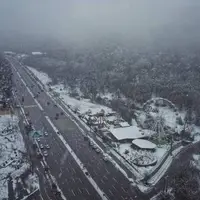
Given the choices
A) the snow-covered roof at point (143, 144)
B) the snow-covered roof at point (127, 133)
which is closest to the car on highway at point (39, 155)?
the snow-covered roof at point (127, 133)

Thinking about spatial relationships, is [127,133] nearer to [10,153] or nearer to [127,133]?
[127,133]

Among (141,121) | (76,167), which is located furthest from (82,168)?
(141,121)

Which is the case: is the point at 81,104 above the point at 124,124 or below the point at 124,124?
below

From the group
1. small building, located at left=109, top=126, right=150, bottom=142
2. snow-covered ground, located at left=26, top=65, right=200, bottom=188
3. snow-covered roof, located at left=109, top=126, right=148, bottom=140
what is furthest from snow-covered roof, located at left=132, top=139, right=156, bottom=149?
snow-covered roof, located at left=109, top=126, right=148, bottom=140

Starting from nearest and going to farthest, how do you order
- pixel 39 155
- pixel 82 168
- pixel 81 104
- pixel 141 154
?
pixel 82 168 → pixel 39 155 → pixel 141 154 → pixel 81 104

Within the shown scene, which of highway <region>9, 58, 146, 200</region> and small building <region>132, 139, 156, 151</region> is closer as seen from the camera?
highway <region>9, 58, 146, 200</region>

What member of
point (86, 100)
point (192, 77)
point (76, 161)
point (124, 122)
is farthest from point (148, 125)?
point (192, 77)

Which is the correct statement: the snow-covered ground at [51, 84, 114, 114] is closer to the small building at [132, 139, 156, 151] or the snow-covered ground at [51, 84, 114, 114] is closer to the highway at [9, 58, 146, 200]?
the highway at [9, 58, 146, 200]

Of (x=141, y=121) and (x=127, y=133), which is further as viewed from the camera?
(x=141, y=121)
